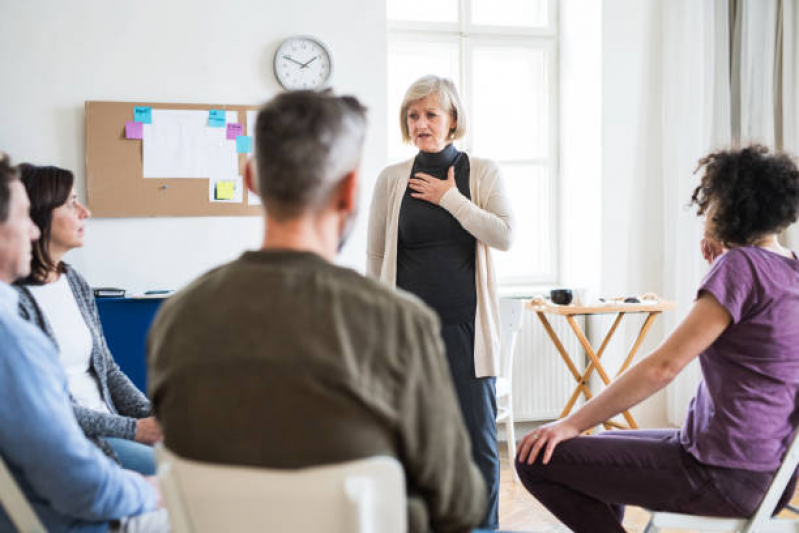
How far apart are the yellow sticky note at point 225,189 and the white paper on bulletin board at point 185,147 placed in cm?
5

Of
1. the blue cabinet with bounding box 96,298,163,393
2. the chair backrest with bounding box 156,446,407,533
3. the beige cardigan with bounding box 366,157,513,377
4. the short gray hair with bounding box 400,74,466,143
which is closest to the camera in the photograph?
the chair backrest with bounding box 156,446,407,533

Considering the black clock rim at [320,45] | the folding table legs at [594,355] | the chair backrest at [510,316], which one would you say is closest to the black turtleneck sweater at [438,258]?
the chair backrest at [510,316]

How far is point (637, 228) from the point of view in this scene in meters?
3.87

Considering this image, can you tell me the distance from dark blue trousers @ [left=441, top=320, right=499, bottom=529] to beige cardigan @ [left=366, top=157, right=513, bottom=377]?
0.03 m

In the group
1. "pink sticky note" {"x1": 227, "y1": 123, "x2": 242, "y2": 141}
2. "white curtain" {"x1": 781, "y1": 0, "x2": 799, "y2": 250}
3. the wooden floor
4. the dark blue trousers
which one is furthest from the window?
the dark blue trousers

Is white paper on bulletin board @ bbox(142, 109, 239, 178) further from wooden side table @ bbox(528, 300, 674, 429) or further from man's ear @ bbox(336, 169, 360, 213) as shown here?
man's ear @ bbox(336, 169, 360, 213)

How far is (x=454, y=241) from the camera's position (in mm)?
2232

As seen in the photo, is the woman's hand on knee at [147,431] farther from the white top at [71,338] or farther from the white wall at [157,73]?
the white wall at [157,73]

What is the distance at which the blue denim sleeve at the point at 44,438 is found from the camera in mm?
1108

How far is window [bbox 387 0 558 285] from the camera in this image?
414 centimetres

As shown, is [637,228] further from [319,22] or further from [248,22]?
[248,22]

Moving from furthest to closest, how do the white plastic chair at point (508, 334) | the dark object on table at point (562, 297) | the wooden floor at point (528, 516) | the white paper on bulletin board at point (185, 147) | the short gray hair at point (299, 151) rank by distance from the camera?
the white paper on bulletin board at point (185, 147), the dark object on table at point (562, 297), the white plastic chair at point (508, 334), the wooden floor at point (528, 516), the short gray hair at point (299, 151)

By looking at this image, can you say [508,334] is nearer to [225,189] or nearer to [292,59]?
[225,189]

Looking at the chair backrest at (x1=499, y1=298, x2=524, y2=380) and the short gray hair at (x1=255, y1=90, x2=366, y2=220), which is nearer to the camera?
the short gray hair at (x1=255, y1=90, x2=366, y2=220)
